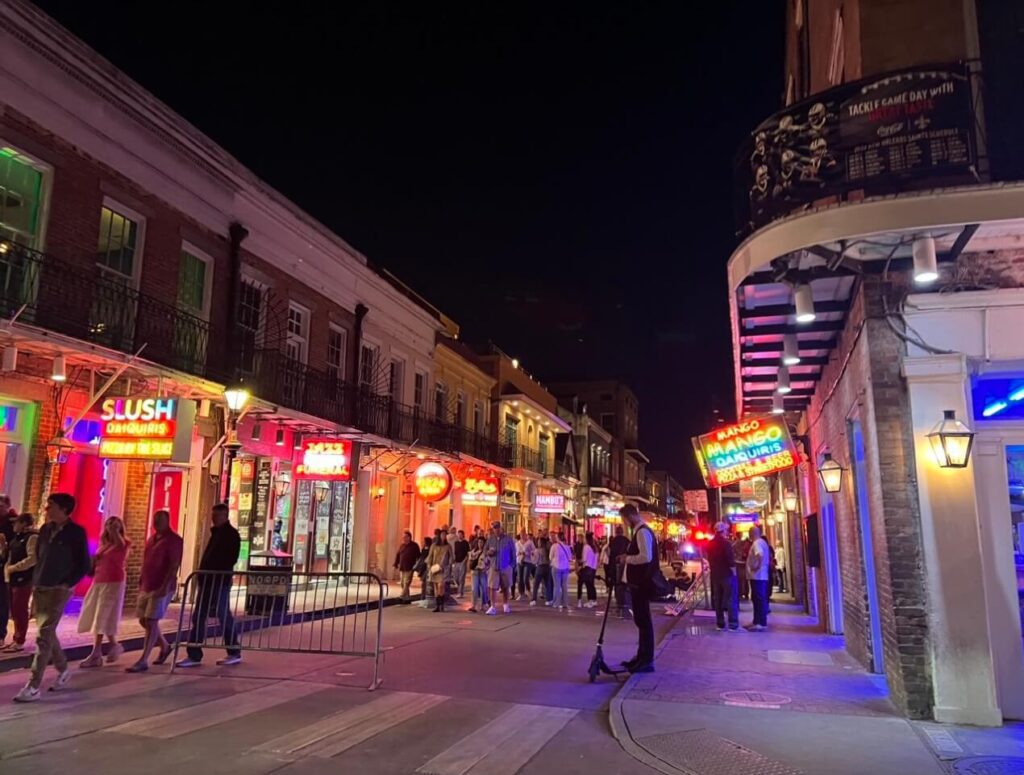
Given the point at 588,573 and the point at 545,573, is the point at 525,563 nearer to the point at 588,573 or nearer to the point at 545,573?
the point at 545,573

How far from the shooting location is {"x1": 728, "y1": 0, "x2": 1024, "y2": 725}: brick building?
22.6ft

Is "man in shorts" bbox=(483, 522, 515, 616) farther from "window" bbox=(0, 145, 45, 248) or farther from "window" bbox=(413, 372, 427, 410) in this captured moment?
"window" bbox=(413, 372, 427, 410)

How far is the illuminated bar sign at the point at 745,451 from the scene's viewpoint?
11977mm

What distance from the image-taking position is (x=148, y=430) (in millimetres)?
12602

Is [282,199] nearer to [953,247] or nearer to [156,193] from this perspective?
[156,193]

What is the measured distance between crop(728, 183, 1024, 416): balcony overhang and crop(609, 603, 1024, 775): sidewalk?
431 cm

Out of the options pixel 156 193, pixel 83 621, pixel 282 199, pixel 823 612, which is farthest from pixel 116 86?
pixel 823 612

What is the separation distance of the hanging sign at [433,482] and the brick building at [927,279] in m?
14.1

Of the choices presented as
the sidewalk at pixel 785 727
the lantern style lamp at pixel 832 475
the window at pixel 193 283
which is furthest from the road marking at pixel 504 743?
the window at pixel 193 283

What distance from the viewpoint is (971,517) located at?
282 inches

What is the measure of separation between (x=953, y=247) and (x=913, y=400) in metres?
1.51

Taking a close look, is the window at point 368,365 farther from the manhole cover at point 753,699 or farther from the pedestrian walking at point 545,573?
the manhole cover at point 753,699

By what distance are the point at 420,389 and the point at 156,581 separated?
61.0 feet

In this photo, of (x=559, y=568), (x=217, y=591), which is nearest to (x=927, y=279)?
(x=217, y=591)
